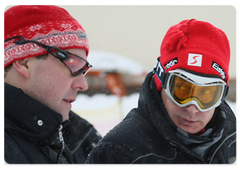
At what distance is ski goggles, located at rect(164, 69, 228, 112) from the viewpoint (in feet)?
4.22

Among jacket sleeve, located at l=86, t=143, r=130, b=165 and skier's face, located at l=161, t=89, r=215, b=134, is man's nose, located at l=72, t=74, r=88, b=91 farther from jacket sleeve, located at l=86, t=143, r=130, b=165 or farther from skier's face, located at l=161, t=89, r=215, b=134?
skier's face, located at l=161, t=89, r=215, b=134

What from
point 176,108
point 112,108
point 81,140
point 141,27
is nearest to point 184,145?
point 176,108

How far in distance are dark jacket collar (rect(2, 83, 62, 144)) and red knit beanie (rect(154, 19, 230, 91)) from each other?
0.56 metres

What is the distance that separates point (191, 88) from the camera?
1.30 metres

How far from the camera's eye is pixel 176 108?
1327mm

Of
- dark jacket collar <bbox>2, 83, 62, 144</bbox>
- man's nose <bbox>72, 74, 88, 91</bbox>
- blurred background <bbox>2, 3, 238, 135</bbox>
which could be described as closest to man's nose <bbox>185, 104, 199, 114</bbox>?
blurred background <bbox>2, 3, 238, 135</bbox>

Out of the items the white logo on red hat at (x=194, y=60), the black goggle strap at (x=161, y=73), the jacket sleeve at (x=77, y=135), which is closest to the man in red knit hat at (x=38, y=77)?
the jacket sleeve at (x=77, y=135)

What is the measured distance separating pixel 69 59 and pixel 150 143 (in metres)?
0.50

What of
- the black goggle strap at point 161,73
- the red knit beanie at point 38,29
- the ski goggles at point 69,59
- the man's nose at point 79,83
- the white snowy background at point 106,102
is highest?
the red knit beanie at point 38,29

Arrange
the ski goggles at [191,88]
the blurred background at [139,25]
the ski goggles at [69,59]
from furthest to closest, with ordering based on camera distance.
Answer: the blurred background at [139,25], the ski goggles at [191,88], the ski goggles at [69,59]

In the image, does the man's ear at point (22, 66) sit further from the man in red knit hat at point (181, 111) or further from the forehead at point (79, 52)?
the man in red knit hat at point (181, 111)

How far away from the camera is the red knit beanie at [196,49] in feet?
4.29

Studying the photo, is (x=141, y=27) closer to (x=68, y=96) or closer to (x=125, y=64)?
(x=125, y=64)

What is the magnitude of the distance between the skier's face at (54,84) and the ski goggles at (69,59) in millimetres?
15
